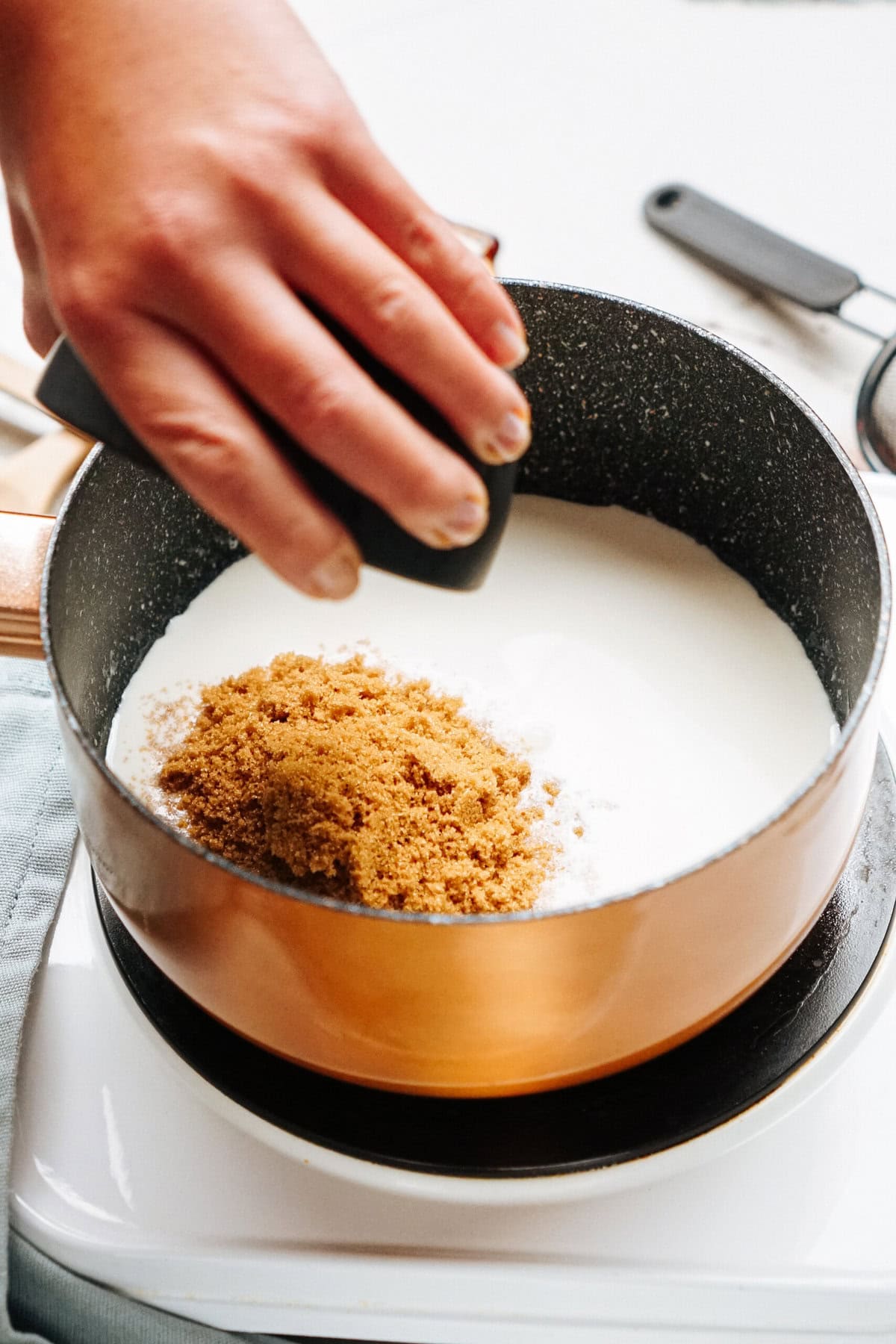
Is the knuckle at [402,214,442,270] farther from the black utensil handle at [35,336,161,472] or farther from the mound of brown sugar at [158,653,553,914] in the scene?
the mound of brown sugar at [158,653,553,914]

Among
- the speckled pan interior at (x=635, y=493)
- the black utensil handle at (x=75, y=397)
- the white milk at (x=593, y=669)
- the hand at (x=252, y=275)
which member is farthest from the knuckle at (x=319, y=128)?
the white milk at (x=593, y=669)

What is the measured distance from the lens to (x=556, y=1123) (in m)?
0.51

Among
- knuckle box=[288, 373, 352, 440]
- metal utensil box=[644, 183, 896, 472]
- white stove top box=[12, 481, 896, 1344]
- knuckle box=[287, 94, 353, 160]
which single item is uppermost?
knuckle box=[287, 94, 353, 160]

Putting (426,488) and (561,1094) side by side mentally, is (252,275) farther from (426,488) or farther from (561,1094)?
(561,1094)

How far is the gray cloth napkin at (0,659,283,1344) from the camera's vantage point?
0.51 m

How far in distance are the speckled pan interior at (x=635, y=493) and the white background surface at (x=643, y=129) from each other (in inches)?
13.7

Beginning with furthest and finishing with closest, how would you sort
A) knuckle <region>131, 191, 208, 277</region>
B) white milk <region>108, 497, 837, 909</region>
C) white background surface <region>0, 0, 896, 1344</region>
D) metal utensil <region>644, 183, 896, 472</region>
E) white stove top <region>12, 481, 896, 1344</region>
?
white background surface <region>0, 0, 896, 1344</region> → metal utensil <region>644, 183, 896, 472</region> → white milk <region>108, 497, 837, 909</region> → white stove top <region>12, 481, 896, 1344</region> → knuckle <region>131, 191, 208, 277</region>

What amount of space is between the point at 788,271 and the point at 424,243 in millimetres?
729

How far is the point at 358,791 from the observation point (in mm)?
539

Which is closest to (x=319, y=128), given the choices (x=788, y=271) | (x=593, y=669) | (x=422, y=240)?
(x=422, y=240)

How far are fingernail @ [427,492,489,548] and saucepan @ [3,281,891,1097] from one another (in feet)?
0.38

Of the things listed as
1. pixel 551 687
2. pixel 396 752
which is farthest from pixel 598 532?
pixel 396 752

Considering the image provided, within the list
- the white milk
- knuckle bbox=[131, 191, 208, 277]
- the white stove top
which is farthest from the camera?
the white milk

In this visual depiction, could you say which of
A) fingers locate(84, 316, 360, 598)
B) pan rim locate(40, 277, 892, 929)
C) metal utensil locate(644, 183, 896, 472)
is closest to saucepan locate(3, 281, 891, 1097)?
pan rim locate(40, 277, 892, 929)
